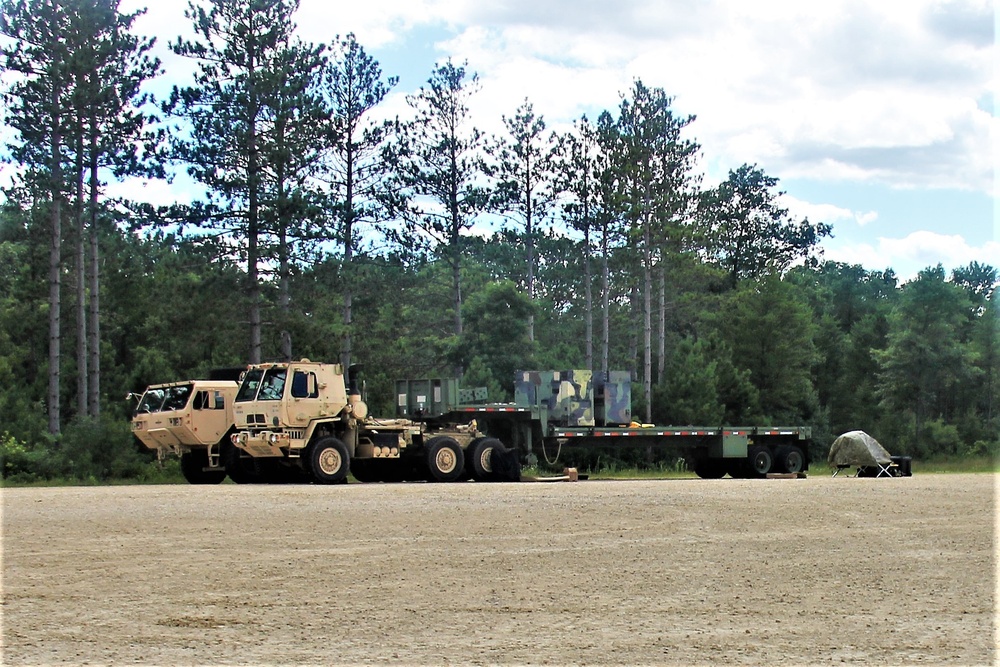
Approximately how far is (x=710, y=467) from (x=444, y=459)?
9367 mm

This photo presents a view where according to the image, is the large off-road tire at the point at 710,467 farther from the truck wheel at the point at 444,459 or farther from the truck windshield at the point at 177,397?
the truck windshield at the point at 177,397

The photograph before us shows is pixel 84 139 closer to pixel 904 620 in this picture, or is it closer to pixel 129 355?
pixel 129 355

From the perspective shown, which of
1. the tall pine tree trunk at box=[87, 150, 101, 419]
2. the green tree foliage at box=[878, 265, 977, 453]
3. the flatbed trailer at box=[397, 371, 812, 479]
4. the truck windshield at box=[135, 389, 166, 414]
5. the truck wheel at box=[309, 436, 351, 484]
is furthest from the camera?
the green tree foliage at box=[878, 265, 977, 453]

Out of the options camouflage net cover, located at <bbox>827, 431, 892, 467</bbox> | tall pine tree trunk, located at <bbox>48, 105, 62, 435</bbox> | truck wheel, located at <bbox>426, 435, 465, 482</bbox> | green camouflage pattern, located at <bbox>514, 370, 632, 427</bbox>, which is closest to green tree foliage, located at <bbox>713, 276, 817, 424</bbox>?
camouflage net cover, located at <bbox>827, 431, 892, 467</bbox>

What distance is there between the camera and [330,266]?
142 feet

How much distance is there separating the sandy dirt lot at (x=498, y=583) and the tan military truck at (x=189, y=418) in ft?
30.3

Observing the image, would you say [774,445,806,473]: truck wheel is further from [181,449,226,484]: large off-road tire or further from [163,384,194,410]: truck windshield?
[163,384,194,410]: truck windshield

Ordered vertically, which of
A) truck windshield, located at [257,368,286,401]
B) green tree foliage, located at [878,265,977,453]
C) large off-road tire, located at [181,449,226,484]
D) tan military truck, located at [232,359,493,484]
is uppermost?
green tree foliage, located at [878,265,977,453]

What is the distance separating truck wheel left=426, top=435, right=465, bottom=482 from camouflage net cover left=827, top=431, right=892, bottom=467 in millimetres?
9982

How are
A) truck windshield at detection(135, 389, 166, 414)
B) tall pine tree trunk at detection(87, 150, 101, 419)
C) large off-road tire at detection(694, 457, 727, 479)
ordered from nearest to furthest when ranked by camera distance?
truck windshield at detection(135, 389, 166, 414) < large off-road tire at detection(694, 457, 727, 479) < tall pine tree trunk at detection(87, 150, 101, 419)

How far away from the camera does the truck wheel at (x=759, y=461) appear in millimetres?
35688

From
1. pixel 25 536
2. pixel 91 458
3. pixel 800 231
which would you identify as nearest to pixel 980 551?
pixel 25 536

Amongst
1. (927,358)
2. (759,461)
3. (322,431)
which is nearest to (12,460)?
(322,431)

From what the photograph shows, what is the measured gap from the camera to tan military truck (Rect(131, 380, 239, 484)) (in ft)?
97.7
